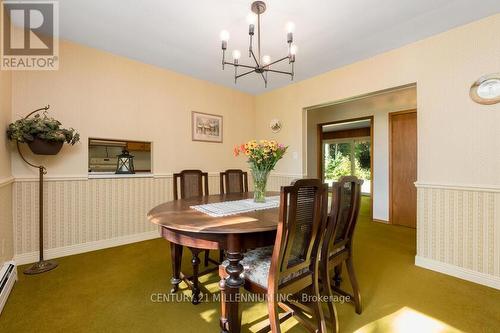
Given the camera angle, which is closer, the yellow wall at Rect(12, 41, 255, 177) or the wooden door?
the yellow wall at Rect(12, 41, 255, 177)

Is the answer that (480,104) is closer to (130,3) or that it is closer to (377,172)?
(377,172)

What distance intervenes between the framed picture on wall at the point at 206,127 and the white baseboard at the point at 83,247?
5.50ft

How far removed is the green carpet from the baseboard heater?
0.06 m

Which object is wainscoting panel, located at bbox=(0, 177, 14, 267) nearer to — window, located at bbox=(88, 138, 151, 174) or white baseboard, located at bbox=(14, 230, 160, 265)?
white baseboard, located at bbox=(14, 230, 160, 265)

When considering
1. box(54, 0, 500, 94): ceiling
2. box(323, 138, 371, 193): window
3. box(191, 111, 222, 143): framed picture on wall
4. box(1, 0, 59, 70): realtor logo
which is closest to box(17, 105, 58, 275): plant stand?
box(1, 0, 59, 70): realtor logo

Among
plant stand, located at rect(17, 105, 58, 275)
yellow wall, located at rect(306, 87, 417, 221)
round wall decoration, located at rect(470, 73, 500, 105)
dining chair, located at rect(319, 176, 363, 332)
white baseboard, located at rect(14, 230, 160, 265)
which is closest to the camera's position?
dining chair, located at rect(319, 176, 363, 332)

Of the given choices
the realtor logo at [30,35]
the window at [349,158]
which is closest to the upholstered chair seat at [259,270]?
the realtor logo at [30,35]

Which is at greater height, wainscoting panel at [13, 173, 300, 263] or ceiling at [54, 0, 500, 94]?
ceiling at [54, 0, 500, 94]

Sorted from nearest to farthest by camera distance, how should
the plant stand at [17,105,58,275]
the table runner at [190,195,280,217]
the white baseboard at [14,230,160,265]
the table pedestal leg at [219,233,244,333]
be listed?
the table pedestal leg at [219,233,244,333] < the table runner at [190,195,280,217] < the plant stand at [17,105,58,275] < the white baseboard at [14,230,160,265]

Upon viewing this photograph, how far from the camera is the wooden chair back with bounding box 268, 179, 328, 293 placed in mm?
1178

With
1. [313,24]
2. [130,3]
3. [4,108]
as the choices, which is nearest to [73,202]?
[4,108]

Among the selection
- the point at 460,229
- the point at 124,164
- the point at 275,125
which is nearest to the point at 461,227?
the point at 460,229

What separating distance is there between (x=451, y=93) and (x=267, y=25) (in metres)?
1.98

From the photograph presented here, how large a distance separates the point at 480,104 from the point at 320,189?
2.07m
